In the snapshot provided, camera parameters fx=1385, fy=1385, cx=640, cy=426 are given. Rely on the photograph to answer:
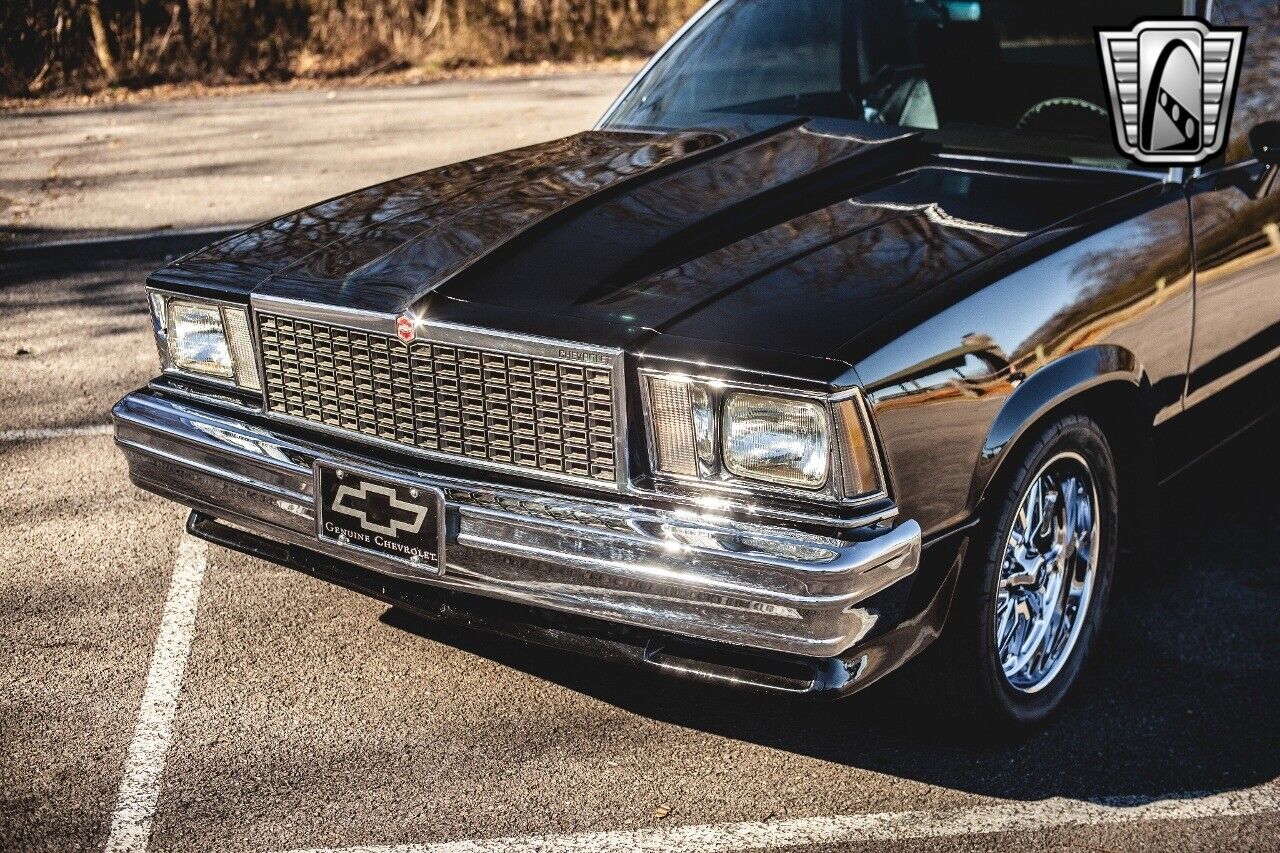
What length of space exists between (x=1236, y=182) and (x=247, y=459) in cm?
265

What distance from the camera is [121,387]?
565 centimetres

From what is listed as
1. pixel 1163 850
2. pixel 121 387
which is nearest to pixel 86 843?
pixel 1163 850

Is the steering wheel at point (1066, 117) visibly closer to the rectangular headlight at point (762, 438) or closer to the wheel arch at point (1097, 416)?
the wheel arch at point (1097, 416)

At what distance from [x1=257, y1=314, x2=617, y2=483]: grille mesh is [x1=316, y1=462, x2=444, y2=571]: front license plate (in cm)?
12

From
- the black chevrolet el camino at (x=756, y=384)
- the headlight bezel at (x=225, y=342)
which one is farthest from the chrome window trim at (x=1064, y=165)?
the headlight bezel at (x=225, y=342)

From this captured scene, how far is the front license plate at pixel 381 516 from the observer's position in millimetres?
2984

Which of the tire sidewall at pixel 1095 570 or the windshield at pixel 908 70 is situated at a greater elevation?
the windshield at pixel 908 70

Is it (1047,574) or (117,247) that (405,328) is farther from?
(117,247)

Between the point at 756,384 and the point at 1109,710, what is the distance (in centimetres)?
139

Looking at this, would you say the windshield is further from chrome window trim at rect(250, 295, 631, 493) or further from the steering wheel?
chrome window trim at rect(250, 295, 631, 493)

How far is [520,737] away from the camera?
324cm

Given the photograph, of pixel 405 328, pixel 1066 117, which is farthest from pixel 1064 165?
pixel 405 328

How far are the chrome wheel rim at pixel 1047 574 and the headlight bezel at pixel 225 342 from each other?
1.83m

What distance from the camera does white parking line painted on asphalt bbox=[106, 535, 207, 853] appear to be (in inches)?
115
